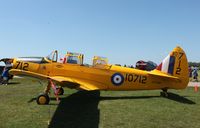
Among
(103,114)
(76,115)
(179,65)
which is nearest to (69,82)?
(76,115)

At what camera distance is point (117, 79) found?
500 inches

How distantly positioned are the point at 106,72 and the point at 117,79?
0.67 metres

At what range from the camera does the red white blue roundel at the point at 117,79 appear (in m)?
12.7

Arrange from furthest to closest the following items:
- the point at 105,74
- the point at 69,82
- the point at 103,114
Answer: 1. the point at 105,74
2. the point at 69,82
3. the point at 103,114

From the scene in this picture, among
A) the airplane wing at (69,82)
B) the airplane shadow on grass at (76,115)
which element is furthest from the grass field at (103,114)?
the airplane wing at (69,82)

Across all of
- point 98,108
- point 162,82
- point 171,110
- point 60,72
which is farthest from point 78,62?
point 171,110

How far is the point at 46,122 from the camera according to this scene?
775 cm

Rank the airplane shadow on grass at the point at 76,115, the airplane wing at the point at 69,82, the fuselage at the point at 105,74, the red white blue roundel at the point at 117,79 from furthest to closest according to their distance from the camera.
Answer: the red white blue roundel at the point at 117,79, the fuselage at the point at 105,74, the airplane wing at the point at 69,82, the airplane shadow on grass at the point at 76,115

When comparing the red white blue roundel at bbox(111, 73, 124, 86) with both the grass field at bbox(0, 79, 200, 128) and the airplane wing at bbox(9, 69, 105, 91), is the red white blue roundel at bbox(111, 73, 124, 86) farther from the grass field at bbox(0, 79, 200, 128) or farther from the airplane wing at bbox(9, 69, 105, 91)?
the grass field at bbox(0, 79, 200, 128)

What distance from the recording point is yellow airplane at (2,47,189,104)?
12.4m

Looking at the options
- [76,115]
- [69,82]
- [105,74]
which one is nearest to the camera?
[76,115]

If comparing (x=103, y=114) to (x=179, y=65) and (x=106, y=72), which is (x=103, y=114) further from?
(x=179, y=65)

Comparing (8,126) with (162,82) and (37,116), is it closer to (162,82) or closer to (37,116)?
(37,116)

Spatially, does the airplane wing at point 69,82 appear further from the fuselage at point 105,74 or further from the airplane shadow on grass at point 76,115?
the airplane shadow on grass at point 76,115
